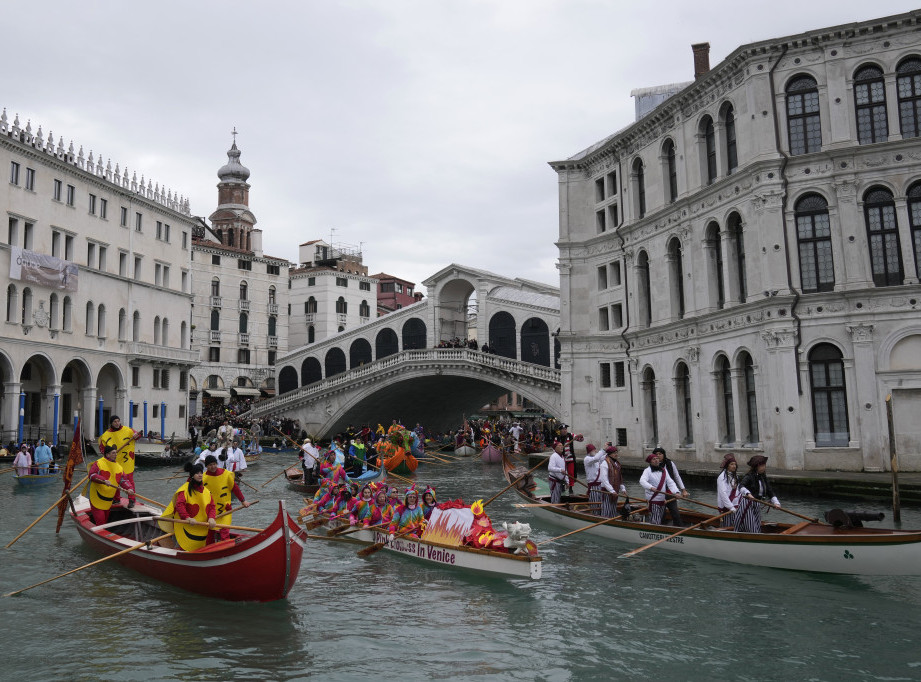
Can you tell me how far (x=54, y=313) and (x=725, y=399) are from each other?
28.7 meters

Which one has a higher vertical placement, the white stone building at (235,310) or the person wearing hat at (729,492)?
the white stone building at (235,310)

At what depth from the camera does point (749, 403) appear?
21.3 meters

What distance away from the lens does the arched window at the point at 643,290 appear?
26.6 meters

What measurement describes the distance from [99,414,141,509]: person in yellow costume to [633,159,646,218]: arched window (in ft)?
64.3

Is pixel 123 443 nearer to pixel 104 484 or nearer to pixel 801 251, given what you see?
pixel 104 484

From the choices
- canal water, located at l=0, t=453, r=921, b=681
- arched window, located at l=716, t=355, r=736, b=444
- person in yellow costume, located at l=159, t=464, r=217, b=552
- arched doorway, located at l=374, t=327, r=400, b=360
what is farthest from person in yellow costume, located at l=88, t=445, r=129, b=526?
arched doorway, located at l=374, t=327, r=400, b=360

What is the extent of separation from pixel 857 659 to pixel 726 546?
3701mm

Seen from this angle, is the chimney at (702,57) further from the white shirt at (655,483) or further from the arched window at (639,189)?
the white shirt at (655,483)

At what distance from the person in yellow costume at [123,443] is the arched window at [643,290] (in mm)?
18484

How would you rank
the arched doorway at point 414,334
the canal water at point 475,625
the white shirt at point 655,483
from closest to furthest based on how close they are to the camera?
the canal water at point 475,625 → the white shirt at point 655,483 → the arched doorway at point 414,334

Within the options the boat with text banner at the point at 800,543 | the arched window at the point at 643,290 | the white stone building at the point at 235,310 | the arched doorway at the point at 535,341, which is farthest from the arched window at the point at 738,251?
the white stone building at the point at 235,310

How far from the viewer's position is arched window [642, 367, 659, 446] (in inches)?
1035

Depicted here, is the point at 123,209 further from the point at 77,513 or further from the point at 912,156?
the point at 912,156

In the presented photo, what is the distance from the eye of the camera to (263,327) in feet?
194
